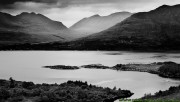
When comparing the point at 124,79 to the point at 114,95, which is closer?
the point at 114,95

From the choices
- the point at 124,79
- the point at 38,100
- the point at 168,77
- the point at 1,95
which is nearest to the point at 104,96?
the point at 38,100

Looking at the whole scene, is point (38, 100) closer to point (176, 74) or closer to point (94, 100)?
point (94, 100)

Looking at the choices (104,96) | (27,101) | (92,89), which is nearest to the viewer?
(27,101)

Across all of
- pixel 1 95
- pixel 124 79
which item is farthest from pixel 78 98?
pixel 124 79

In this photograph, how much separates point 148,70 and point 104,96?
187ft

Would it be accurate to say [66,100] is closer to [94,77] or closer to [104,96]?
[104,96]

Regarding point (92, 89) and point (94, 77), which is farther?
point (94, 77)

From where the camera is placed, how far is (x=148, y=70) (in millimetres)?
106062

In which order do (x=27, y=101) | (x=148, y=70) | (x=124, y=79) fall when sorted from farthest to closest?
(x=148, y=70) → (x=124, y=79) → (x=27, y=101)

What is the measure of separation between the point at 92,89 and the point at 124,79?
3234 centimetres

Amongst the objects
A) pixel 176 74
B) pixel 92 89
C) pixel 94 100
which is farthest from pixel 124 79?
pixel 94 100

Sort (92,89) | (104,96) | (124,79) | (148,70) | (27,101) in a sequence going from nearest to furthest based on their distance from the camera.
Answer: (27,101) < (104,96) < (92,89) < (124,79) < (148,70)

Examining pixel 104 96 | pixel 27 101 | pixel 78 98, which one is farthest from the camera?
pixel 104 96

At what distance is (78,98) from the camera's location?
47.9 m
